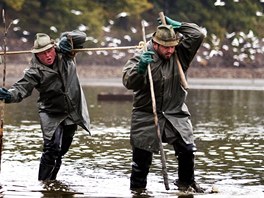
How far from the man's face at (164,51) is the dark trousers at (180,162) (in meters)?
0.82

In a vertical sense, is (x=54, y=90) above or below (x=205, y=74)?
above

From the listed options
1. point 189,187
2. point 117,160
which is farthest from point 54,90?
point 117,160

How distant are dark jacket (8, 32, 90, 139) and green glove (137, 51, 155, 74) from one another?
5.64ft

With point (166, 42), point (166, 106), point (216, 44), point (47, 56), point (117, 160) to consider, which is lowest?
point (216, 44)

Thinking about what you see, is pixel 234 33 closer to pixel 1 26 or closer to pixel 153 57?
pixel 1 26

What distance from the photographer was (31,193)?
37.1ft

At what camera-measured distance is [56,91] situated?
1244 centimetres

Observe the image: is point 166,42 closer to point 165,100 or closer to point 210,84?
point 165,100

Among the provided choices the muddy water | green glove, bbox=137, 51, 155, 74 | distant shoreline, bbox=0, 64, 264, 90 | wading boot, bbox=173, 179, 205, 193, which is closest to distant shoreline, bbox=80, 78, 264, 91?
distant shoreline, bbox=0, 64, 264, 90

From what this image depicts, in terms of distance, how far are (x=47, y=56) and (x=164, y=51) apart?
167 cm

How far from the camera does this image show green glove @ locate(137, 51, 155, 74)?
1091 cm

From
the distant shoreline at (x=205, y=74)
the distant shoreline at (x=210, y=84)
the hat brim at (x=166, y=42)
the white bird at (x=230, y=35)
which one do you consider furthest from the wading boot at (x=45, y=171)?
the white bird at (x=230, y=35)

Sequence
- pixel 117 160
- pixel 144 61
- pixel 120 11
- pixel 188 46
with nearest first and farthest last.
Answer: pixel 144 61
pixel 188 46
pixel 117 160
pixel 120 11

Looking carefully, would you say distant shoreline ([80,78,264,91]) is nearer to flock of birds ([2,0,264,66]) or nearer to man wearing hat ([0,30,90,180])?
flock of birds ([2,0,264,66])
